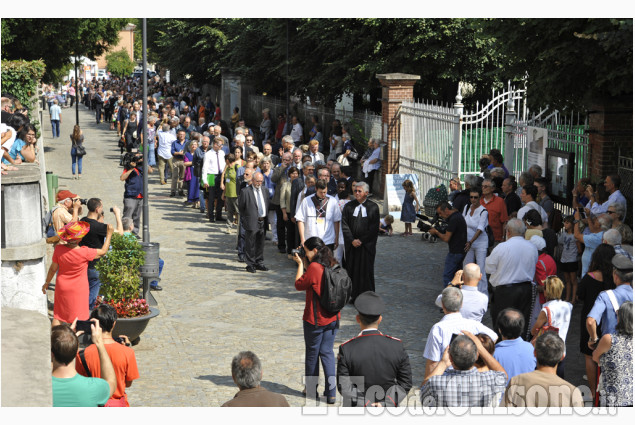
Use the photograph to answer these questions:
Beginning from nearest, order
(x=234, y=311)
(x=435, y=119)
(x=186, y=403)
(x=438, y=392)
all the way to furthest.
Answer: (x=438, y=392) < (x=186, y=403) < (x=234, y=311) < (x=435, y=119)

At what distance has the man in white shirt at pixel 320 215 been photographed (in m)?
12.8

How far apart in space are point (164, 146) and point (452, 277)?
42.5 ft

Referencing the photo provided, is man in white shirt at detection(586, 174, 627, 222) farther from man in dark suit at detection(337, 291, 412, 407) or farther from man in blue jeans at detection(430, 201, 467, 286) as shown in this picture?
man in dark suit at detection(337, 291, 412, 407)

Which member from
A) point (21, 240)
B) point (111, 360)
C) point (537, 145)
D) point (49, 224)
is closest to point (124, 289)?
point (21, 240)

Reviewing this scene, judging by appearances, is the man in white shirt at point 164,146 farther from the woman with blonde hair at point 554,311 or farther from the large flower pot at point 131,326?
the woman with blonde hair at point 554,311

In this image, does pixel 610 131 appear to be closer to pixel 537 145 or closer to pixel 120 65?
pixel 537 145

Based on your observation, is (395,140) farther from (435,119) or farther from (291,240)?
(291,240)

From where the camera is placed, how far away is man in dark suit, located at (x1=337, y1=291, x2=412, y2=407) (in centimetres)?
697

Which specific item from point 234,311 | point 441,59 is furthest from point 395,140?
point 234,311

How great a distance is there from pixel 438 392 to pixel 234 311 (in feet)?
21.9

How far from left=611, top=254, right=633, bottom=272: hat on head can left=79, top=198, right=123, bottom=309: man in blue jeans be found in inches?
225

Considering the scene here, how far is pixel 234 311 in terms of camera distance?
12.7 meters

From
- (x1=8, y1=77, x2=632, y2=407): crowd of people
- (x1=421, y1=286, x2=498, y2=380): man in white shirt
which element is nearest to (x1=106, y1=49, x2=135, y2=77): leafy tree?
(x1=8, y1=77, x2=632, y2=407): crowd of people

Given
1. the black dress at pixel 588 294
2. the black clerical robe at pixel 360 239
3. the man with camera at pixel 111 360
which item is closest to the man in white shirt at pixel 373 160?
the black clerical robe at pixel 360 239
